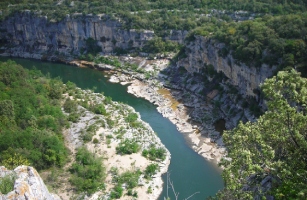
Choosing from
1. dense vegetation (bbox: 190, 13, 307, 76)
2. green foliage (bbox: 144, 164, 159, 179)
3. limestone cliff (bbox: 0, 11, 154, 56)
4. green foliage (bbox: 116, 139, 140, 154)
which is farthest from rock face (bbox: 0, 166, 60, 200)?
limestone cliff (bbox: 0, 11, 154, 56)

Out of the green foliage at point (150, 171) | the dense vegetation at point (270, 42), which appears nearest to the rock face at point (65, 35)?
the dense vegetation at point (270, 42)

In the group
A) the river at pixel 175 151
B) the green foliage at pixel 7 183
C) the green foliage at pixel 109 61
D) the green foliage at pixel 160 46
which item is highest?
the green foliage at pixel 7 183

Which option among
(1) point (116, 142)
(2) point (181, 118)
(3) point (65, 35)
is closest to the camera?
(1) point (116, 142)

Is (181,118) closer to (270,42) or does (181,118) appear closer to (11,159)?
(270,42)

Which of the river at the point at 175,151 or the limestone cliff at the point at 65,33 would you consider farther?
the limestone cliff at the point at 65,33

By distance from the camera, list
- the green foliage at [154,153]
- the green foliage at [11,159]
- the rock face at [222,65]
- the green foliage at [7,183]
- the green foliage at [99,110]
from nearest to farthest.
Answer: the green foliage at [7,183]
the green foliage at [11,159]
the green foliage at [154,153]
the rock face at [222,65]
the green foliage at [99,110]

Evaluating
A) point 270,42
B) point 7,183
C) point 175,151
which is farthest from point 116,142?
point 270,42

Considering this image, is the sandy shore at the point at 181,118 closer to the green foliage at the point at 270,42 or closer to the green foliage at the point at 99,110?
the green foliage at the point at 99,110
